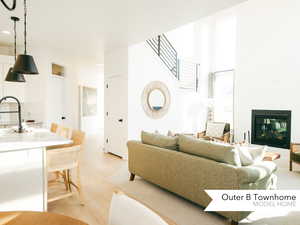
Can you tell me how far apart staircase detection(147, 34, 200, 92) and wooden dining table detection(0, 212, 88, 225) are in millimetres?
4938

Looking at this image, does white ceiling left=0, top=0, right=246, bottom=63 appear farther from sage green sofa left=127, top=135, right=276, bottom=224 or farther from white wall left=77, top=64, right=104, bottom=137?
white wall left=77, top=64, right=104, bottom=137

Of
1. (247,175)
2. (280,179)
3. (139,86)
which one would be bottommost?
(280,179)

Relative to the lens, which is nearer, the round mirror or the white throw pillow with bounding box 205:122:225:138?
the round mirror

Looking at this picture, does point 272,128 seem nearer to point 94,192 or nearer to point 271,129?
point 271,129

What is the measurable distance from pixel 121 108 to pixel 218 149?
313cm

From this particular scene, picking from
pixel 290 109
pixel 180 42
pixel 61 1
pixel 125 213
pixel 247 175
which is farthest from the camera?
pixel 180 42

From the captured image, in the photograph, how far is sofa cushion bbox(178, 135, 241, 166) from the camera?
89.3 inches

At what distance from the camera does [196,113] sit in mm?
6957

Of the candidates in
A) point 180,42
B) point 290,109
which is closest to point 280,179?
point 290,109

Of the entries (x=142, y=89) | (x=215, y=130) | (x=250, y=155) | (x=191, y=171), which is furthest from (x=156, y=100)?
(x=250, y=155)

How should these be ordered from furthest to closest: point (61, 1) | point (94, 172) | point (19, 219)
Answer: point (94, 172) < point (61, 1) < point (19, 219)

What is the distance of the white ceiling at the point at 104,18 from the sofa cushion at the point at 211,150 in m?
1.92

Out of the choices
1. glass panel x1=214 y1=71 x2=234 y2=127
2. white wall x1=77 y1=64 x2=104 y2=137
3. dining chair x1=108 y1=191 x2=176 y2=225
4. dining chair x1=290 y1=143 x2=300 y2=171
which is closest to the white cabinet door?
dining chair x1=108 y1=191 x2=176 y2=225

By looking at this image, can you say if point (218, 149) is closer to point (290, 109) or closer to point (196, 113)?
point (290, 109)
